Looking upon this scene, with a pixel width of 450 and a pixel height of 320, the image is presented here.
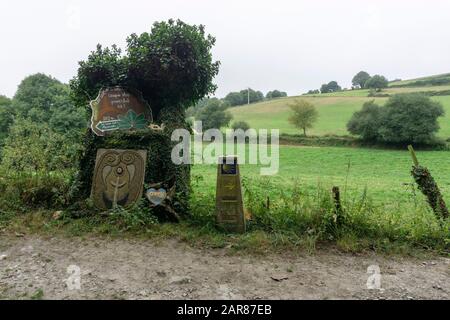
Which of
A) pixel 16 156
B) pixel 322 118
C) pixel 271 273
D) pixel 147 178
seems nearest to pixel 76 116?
pixel 16 156

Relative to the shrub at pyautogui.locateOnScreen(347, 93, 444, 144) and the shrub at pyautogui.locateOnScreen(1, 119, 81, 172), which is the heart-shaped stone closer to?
the shrub at pyautogui.locateOnScreen(1, 119, 81, 172)

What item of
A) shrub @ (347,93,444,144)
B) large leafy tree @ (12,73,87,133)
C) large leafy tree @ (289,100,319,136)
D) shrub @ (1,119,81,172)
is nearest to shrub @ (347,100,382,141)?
shrub @ (347,93,444,144)

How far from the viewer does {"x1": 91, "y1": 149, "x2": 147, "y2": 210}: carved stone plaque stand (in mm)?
7074

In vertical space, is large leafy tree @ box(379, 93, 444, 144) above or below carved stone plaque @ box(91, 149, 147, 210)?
above

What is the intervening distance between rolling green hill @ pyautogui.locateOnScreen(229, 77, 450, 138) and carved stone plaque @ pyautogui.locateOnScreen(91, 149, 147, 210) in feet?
127

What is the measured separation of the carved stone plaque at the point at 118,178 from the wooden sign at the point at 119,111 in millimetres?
874

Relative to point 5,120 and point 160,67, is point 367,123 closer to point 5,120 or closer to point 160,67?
point 160,67

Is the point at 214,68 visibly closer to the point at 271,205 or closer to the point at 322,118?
the point at 271,205

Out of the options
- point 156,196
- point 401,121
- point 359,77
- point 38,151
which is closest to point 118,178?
point 156,196

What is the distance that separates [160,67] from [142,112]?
118 centimetres

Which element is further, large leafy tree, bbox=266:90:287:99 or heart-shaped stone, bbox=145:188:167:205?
large leafy tree, bbox=266:90:287:99

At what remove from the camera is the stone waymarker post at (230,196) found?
6.36 metres

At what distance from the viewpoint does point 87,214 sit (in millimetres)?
7102
